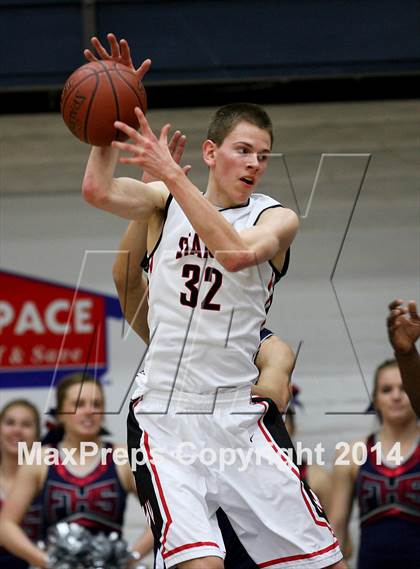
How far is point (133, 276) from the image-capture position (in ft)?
17.3

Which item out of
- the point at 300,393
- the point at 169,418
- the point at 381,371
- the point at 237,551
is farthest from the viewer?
the point at 300,393

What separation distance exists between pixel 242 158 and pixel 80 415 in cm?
238

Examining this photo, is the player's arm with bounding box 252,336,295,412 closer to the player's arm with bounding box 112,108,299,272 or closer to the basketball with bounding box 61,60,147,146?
the player's arm with bounding box 112,108,299,272

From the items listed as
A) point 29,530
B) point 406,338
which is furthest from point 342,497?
point 29,530

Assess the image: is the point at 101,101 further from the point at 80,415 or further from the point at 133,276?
the point at 80,415

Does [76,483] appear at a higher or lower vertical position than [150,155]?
lower

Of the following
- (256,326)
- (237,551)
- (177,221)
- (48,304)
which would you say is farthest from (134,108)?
(48,304)

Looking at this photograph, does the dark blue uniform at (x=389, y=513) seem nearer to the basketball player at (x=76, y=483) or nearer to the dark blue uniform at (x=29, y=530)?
the basketball player at (x=76, y=483)

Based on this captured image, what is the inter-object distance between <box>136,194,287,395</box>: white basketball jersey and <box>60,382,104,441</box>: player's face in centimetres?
194

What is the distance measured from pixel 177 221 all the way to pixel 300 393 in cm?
331

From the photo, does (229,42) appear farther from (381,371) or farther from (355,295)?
(381,371)

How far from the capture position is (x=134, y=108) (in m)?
4.61

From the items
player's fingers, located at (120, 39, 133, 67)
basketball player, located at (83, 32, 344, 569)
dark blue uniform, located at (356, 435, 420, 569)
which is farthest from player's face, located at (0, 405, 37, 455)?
player's fingers, located at (120, 39, 133, 67)

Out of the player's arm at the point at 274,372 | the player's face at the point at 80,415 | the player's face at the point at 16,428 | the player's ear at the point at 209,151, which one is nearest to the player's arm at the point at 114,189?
the player's ear at the point at 209,151
